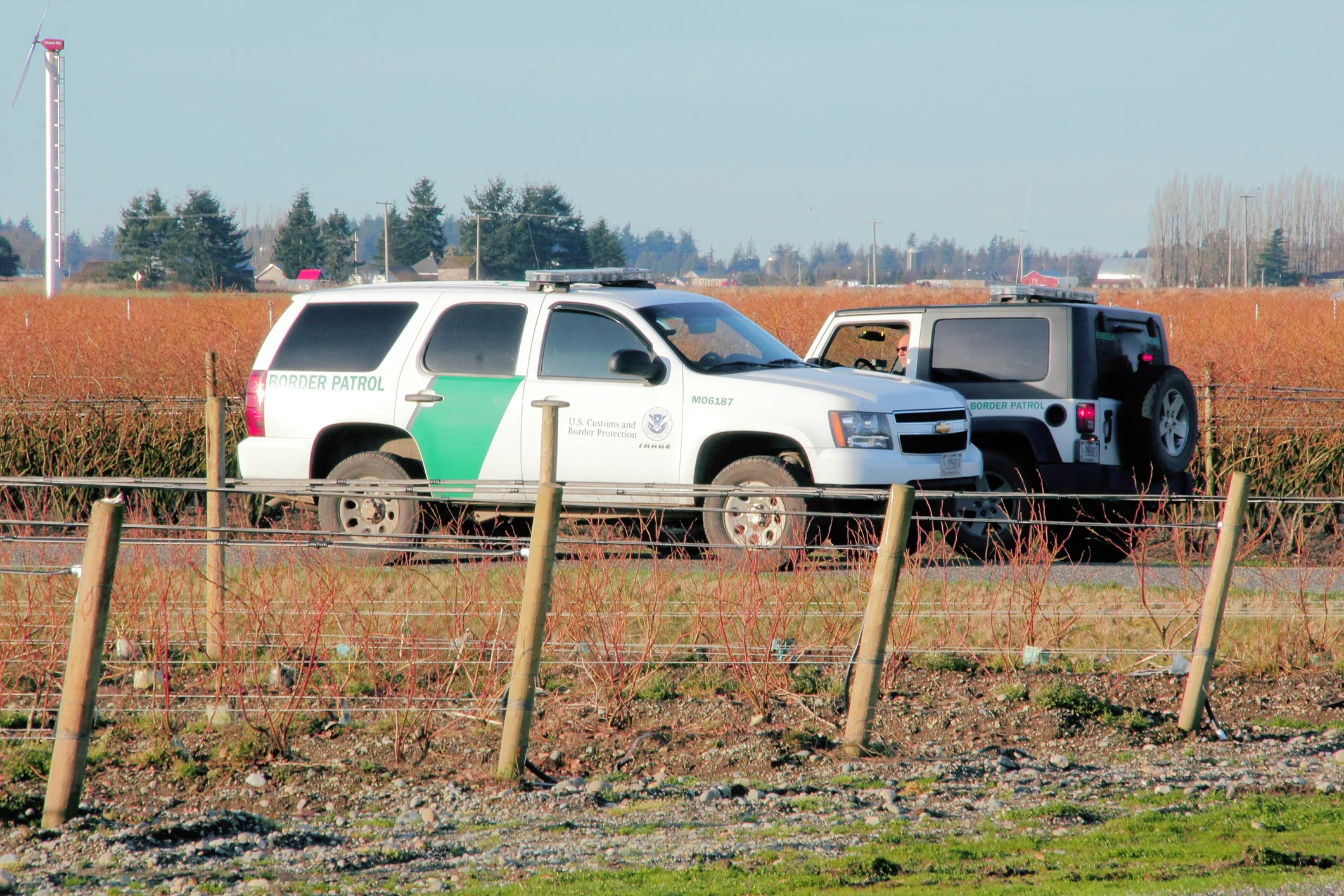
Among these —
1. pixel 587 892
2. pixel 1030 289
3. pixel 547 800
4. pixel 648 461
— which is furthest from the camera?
pixel 1030 289

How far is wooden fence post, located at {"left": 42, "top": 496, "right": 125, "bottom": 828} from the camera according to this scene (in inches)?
187

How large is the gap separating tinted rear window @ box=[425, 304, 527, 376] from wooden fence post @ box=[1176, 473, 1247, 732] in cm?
498

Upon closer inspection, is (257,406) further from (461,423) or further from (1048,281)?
(1048,281)

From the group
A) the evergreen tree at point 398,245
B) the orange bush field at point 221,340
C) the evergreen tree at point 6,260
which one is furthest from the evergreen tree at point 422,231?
the orange bush field at point 221,340

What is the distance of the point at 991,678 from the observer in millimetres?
7168

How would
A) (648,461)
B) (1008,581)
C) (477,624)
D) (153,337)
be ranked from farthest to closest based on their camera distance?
1. (153,337)
2. (648,461)
3. (1008,581)
4. (477,624)

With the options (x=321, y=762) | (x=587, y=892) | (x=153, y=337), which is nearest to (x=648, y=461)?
(x=321, y=762)

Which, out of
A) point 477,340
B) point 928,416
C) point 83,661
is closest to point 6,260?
point 477,340

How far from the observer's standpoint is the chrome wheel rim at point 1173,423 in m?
9.63

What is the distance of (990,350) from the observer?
10227 millimetres

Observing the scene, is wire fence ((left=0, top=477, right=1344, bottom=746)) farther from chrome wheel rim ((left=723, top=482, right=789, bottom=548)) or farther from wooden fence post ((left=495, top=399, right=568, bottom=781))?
wooden fence post ((left=495, top=399, right=568, bottom=781))

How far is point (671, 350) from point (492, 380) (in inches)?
50.7

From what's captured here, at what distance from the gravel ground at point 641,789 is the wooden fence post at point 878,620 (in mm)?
165

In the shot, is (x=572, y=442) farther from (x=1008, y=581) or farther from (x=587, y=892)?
(x=587, y=892)
